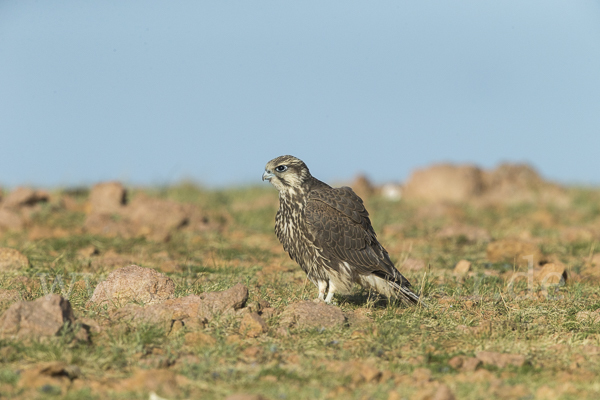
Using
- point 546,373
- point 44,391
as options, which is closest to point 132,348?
point 44,391

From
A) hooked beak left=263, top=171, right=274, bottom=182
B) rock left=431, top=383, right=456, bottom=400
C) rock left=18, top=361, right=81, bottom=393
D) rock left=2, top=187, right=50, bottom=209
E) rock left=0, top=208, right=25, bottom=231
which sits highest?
hooked beak left=263, top=171, right=274, bottom=182

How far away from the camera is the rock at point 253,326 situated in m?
5.43

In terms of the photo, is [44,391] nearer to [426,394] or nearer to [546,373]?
[426,394]

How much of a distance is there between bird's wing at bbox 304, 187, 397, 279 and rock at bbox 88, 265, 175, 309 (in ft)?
4.79

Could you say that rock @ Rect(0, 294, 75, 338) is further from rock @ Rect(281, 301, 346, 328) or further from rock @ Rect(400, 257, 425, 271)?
rock @ Rect(400, 257, 425, 271)

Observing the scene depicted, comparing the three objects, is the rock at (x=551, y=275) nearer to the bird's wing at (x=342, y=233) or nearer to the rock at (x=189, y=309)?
the bird's wing at (x=342, y=233)

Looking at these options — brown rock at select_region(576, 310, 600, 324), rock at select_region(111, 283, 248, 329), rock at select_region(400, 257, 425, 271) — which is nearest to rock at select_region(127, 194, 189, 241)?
rock at select_region(400, 257, 425, 271)

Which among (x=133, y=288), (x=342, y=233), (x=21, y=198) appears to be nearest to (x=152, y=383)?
(x=133, y=288)

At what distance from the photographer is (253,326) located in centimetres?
547

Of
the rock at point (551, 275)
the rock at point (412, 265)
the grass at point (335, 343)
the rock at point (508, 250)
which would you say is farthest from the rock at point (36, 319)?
the rock at point (508, 250)

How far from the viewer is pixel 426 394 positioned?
4262 millimetres

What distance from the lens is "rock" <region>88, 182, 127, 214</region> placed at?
40.9 ft

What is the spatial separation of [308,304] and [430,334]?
39.5 inches

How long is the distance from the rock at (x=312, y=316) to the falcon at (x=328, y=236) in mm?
857
